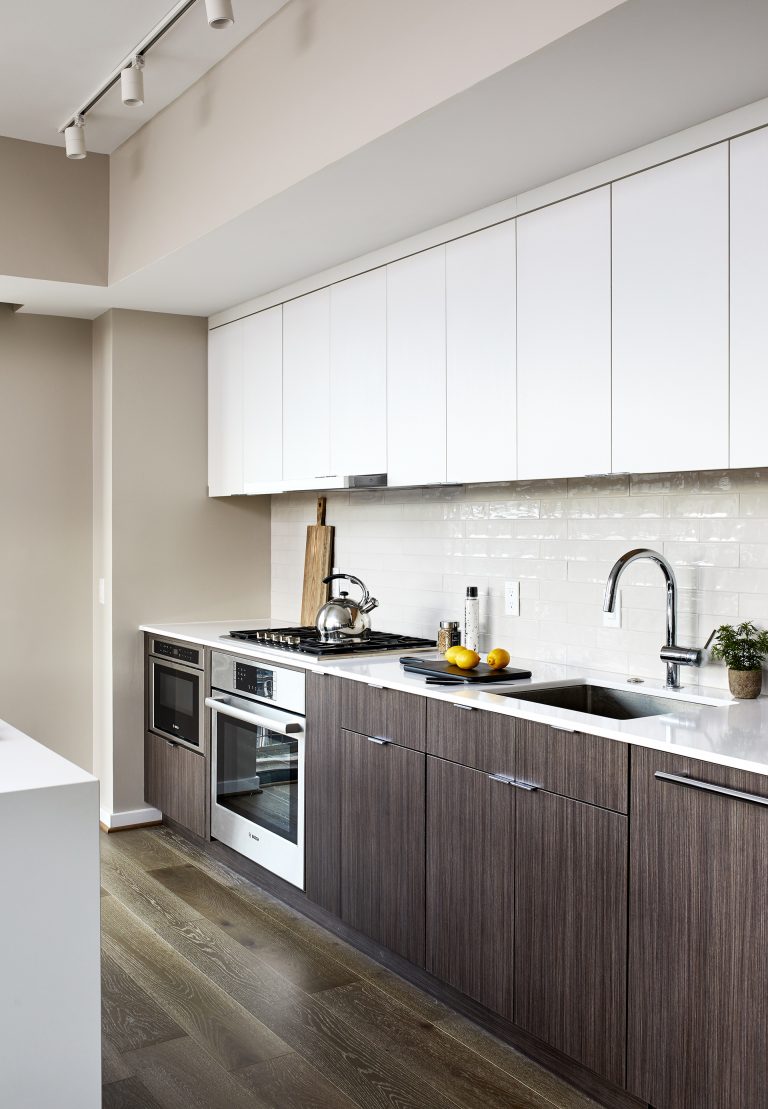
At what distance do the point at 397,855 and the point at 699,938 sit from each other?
44.6 inches

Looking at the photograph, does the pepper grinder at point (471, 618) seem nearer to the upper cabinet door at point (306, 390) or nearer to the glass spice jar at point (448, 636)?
the glass spice jar at point (448, 636)

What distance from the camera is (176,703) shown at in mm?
4406

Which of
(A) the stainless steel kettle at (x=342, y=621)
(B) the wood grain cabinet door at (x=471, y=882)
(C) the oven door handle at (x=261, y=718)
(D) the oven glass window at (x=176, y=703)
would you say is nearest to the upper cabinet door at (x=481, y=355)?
(A) the stainless steel kettle at (x=342, y=621)

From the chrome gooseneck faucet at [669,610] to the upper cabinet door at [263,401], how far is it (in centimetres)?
180

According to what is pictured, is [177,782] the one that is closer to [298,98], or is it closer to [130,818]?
[130,818]

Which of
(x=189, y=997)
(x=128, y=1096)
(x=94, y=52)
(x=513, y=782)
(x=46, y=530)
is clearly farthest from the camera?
(x=46, y=530)

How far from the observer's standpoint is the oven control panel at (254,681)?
3.72 m

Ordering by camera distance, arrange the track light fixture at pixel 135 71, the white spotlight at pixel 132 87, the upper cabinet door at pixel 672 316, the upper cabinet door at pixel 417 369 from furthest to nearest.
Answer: the upper cabinet door at pixel 417 369 → the white spotlight at pixel 132 87 → the track light fixture at pixel 135 71 → the upper cabinet door at pixel 672 316

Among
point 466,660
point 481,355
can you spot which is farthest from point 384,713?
point 481,355

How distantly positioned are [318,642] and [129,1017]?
1.43m

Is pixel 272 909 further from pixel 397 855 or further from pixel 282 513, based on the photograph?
pixel 282 513

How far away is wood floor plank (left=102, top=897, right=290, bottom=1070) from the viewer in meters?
2.69

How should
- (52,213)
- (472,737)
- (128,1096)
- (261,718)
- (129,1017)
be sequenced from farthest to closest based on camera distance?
(52,213) → (261,718) → (129,1017) → (472,737) → (128,1096)

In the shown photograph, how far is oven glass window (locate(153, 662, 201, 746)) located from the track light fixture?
2118mm
